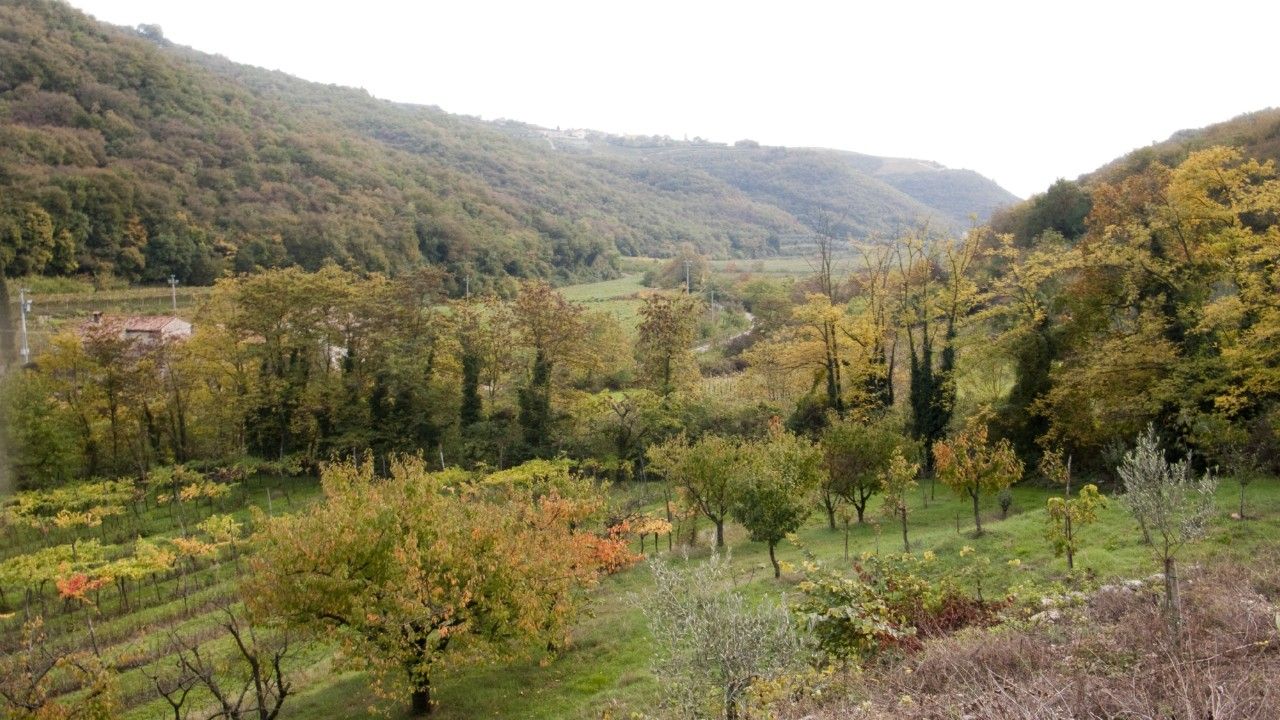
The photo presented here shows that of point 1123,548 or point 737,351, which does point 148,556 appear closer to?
point 1123,548

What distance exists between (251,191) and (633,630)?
190 feet

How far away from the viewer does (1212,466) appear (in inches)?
766

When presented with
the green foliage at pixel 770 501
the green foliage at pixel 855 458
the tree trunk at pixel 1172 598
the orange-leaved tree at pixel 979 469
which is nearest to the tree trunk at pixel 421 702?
the green foliage at pixel 770 501

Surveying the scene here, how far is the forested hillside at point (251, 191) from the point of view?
4425cm

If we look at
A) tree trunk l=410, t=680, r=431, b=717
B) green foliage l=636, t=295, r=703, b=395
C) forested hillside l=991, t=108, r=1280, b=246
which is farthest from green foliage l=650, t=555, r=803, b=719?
forested hillside l=991, t=108, r=1280, b=246

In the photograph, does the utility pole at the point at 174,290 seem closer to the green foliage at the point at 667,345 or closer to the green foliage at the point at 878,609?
the green foliage at the point at 667,345

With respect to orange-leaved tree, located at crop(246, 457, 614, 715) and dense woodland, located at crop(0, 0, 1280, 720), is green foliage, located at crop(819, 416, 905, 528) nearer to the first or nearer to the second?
dense woodland, located at crop(0, 0, 1280, 720)

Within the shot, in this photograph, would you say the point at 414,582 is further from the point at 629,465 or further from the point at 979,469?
the point at 629,465

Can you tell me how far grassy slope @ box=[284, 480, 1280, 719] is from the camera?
1330 cm

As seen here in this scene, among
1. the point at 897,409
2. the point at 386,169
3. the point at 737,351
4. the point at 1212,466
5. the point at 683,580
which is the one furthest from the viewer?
the point at 386,169

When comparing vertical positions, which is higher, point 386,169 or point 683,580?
point 386,169

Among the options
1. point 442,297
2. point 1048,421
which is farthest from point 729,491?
point 442,297

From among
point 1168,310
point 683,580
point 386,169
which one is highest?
point 386,169

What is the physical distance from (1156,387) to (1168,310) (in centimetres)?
396
